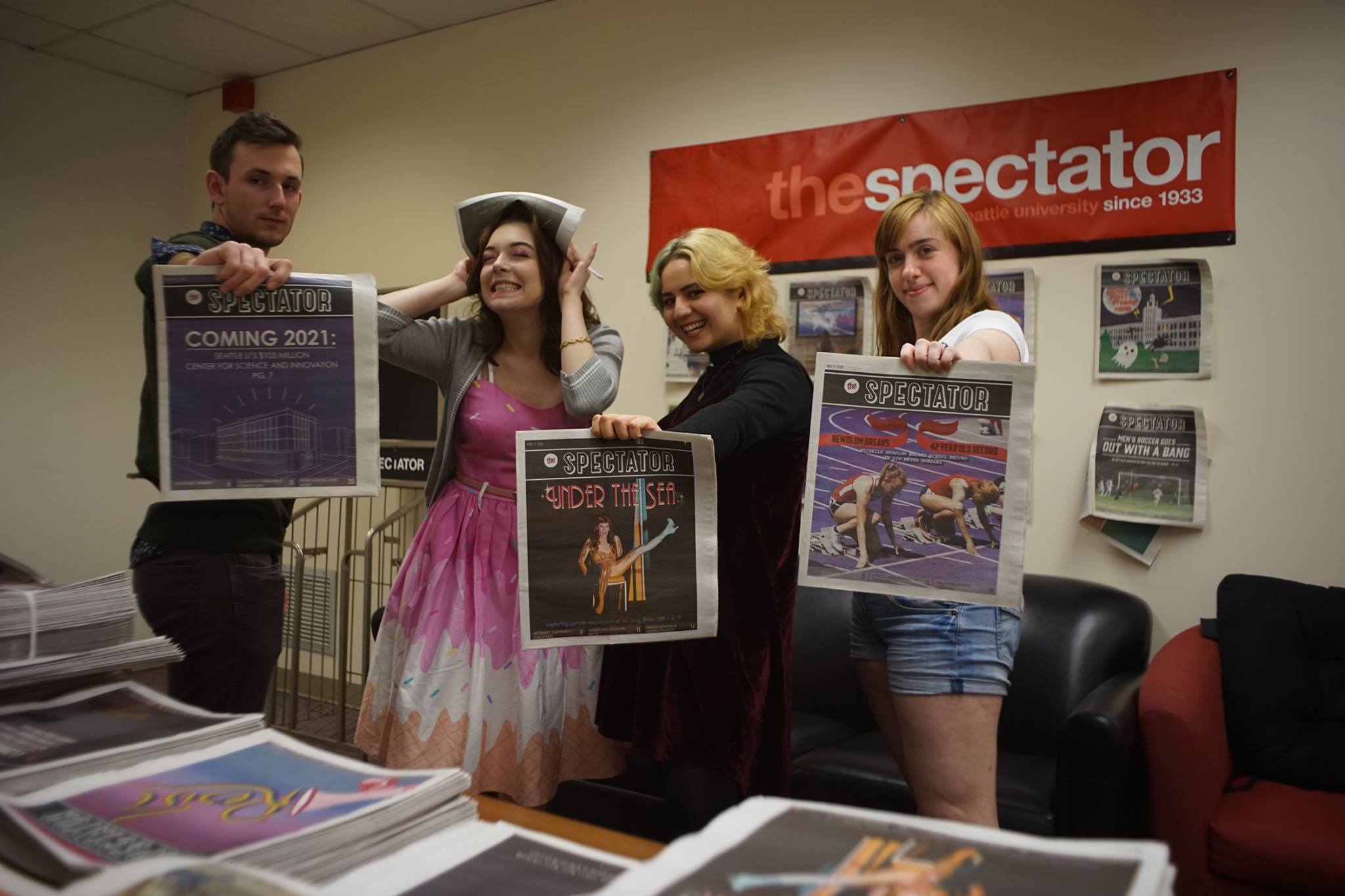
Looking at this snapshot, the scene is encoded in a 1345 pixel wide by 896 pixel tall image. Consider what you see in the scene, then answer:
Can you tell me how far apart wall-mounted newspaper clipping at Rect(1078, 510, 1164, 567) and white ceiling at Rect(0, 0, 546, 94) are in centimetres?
317

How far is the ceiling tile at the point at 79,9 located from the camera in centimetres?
416

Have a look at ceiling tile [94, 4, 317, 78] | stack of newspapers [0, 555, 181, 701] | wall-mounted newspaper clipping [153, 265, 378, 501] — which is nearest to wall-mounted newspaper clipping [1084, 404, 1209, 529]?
wall-mounted newspaper clipping [153, 265, 378, 501]

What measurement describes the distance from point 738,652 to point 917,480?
0.44 m

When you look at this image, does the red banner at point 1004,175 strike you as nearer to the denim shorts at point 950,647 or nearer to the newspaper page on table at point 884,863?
the denim shorts at point 950,647

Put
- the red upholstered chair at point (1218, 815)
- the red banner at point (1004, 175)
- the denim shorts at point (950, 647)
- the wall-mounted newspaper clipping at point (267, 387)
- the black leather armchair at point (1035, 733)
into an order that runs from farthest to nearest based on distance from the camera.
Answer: the red banner at point (1004, 175) < the black leather armchair at point (1035, 733) < the red upholstered chair at point (1218, 815) < the denim shorts at point (950, 647) < the wall-mounted newspaper clipping at point (267, 387)

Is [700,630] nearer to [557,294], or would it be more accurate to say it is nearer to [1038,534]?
[557,294]

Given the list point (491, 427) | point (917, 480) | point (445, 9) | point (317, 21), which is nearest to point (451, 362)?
point (491, 427)

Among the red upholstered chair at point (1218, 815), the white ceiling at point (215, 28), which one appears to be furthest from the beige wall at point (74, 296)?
the red upholstered chair at point (1218, 815)

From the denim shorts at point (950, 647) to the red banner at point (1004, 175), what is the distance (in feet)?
6.00

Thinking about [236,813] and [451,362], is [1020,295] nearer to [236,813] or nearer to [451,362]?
[451,362]

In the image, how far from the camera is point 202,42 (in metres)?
4.62

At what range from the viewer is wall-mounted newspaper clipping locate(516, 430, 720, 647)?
4.52 ft

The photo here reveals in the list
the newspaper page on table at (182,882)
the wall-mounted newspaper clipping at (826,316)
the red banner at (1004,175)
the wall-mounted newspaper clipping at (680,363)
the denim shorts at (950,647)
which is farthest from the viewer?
the wall-mounted newspaper clipping at (680,363)

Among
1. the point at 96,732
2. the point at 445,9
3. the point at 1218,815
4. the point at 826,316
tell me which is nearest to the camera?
the point at 96,732
